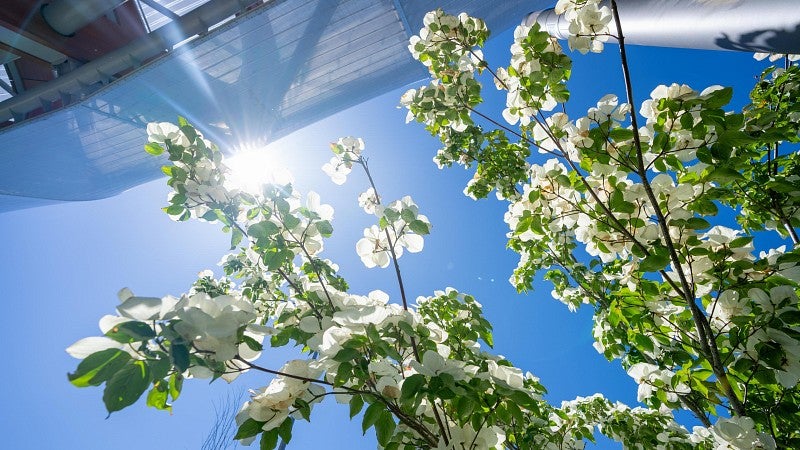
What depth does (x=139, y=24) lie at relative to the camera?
4629mm

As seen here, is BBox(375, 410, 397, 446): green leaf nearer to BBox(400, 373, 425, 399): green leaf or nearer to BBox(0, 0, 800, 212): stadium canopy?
BBox(400, 373, 425, 399): green leaf

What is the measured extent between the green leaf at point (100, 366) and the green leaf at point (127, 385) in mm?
11

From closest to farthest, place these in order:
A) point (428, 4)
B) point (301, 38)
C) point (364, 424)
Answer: point (364, 424) < point (301, 38) < point (428, 4)

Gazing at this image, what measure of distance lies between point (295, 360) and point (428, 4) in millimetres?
6012

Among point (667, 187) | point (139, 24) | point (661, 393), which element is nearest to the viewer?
point (667, 187)

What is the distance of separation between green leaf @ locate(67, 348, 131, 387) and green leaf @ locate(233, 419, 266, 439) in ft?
0.98

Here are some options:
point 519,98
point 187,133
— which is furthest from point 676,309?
point 187,133

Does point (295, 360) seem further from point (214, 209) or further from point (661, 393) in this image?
point (661, 393)

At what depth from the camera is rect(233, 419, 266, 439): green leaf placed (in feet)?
2.34

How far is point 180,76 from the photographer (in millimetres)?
4570

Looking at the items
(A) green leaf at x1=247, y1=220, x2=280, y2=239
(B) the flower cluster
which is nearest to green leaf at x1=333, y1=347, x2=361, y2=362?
(A) green leaf at x1=247, y1=220, x2=280, y2=239

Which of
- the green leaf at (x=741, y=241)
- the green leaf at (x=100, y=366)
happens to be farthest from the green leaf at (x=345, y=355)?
the green leaf at (x=741, y=241)

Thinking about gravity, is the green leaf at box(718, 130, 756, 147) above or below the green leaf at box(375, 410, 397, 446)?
above

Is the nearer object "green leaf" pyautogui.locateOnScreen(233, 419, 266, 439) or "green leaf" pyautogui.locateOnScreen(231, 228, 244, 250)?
"green leaf" pyautogui.locateOnScreen(233, 419, 266, 439)
